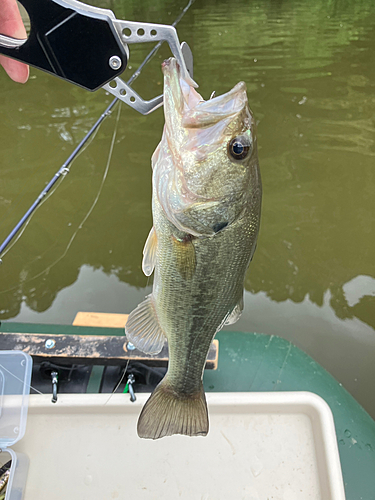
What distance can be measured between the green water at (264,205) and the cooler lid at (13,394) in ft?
5.44

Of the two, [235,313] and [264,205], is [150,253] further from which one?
[264,205]

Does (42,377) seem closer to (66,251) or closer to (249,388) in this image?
(249,388)

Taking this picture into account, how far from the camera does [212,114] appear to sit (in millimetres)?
924

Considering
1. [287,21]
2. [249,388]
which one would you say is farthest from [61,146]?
[287,21]

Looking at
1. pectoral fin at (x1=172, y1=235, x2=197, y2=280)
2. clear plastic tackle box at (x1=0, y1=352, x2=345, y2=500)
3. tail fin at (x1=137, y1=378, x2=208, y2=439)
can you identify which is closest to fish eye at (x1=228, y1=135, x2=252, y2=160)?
pectoral fin at (x1=172, y1=235, x2=197, y2=280)

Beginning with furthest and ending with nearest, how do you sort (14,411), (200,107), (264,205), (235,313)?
(264,205)
(14,411)
(235,313)
(200,107)

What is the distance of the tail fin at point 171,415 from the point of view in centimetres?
109

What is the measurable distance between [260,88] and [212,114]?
238 inches

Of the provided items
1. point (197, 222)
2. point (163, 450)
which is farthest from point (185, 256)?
point (163, 450)

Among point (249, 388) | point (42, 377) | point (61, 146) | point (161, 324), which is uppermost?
point (61, 146)

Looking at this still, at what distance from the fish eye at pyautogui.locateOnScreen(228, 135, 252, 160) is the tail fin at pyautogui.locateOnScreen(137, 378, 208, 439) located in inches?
30.2

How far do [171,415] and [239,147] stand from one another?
2.80 feet

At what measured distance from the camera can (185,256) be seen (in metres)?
1.01

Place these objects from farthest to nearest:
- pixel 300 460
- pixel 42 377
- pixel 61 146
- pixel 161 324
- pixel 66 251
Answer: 1. pixel 61 146
2. pixel 66 251
3. pixel 42 377
4. pixel 300 460
5. pixel 161 324
